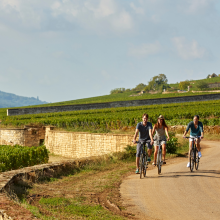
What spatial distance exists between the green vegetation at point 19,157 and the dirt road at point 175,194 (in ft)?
22.3

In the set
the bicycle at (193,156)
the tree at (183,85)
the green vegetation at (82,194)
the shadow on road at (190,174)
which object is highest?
the tree at (183,85)

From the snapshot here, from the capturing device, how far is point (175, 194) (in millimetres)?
8867

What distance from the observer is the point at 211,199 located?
8.30 m

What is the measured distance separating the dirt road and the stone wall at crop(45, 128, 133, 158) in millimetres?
8989

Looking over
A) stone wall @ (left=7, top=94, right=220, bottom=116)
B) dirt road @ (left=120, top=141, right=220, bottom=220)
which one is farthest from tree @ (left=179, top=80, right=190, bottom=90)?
dirt road @ (left=120, top=141, right=220, bottom=220)

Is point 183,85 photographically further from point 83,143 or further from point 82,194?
point 82,194

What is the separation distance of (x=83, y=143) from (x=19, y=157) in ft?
29.1

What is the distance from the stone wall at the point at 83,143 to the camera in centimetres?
2214

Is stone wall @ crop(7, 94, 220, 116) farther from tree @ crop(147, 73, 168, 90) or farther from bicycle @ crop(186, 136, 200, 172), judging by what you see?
tree @ crop(147, 73, 168, 90)

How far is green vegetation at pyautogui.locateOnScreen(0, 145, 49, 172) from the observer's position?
15.9 meters

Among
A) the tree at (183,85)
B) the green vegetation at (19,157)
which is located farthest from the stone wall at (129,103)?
the tree at (183,85)

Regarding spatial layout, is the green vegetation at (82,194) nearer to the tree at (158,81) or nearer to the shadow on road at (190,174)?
the shadow on road at (190,174)

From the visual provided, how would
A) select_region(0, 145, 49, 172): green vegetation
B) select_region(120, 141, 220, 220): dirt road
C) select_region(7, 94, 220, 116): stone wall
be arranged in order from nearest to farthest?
select_region(120, 141, 220, 220): dirt road → select_region(0, 145, 49, 172): green vegetation → select_region(7, 94, 220, 116): stone wall

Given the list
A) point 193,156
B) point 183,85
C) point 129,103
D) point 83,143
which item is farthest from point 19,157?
point 183,85
